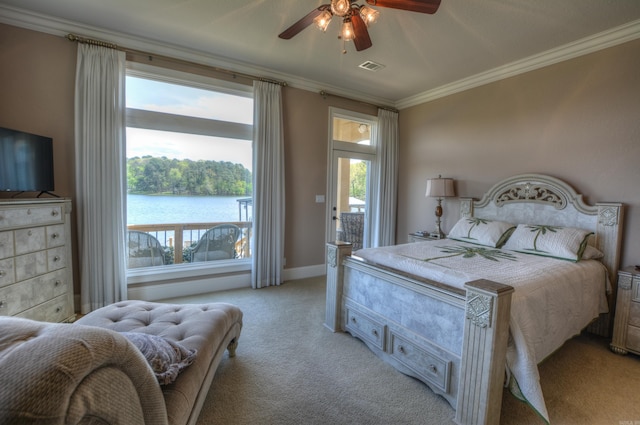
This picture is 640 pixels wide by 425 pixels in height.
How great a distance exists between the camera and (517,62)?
3.51 m

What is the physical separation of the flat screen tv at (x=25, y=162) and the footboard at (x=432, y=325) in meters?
2.73

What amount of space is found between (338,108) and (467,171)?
2.15 m

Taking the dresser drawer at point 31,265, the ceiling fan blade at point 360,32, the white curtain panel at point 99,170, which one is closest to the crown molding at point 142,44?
the white curtain panel at point 99,170

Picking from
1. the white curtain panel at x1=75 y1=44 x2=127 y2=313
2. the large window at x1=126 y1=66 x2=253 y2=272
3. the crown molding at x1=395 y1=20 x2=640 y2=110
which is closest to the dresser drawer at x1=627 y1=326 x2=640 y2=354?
the crown molding at x1=395 y1=20 x2=640 y2=110

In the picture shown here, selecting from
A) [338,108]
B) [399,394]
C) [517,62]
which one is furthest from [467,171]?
[399,394]

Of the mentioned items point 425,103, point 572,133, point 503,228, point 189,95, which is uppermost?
point 425,103

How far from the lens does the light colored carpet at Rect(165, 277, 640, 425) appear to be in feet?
5.75

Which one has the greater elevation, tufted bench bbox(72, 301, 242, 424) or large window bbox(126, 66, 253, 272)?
large window bbox(126, 66, 253, 272)

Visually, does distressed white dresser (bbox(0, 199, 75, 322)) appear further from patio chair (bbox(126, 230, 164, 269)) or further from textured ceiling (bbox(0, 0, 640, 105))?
textured ceiling (bbox(0, 0, 640, 105))

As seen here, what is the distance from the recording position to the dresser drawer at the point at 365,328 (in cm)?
231

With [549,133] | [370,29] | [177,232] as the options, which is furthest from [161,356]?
[549,133]

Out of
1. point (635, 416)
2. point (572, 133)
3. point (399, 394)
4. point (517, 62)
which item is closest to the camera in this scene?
point (635, 416)

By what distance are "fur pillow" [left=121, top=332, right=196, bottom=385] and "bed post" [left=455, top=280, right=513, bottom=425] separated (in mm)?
1502

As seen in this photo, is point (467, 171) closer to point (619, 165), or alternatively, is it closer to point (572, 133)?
point (572, 133)
